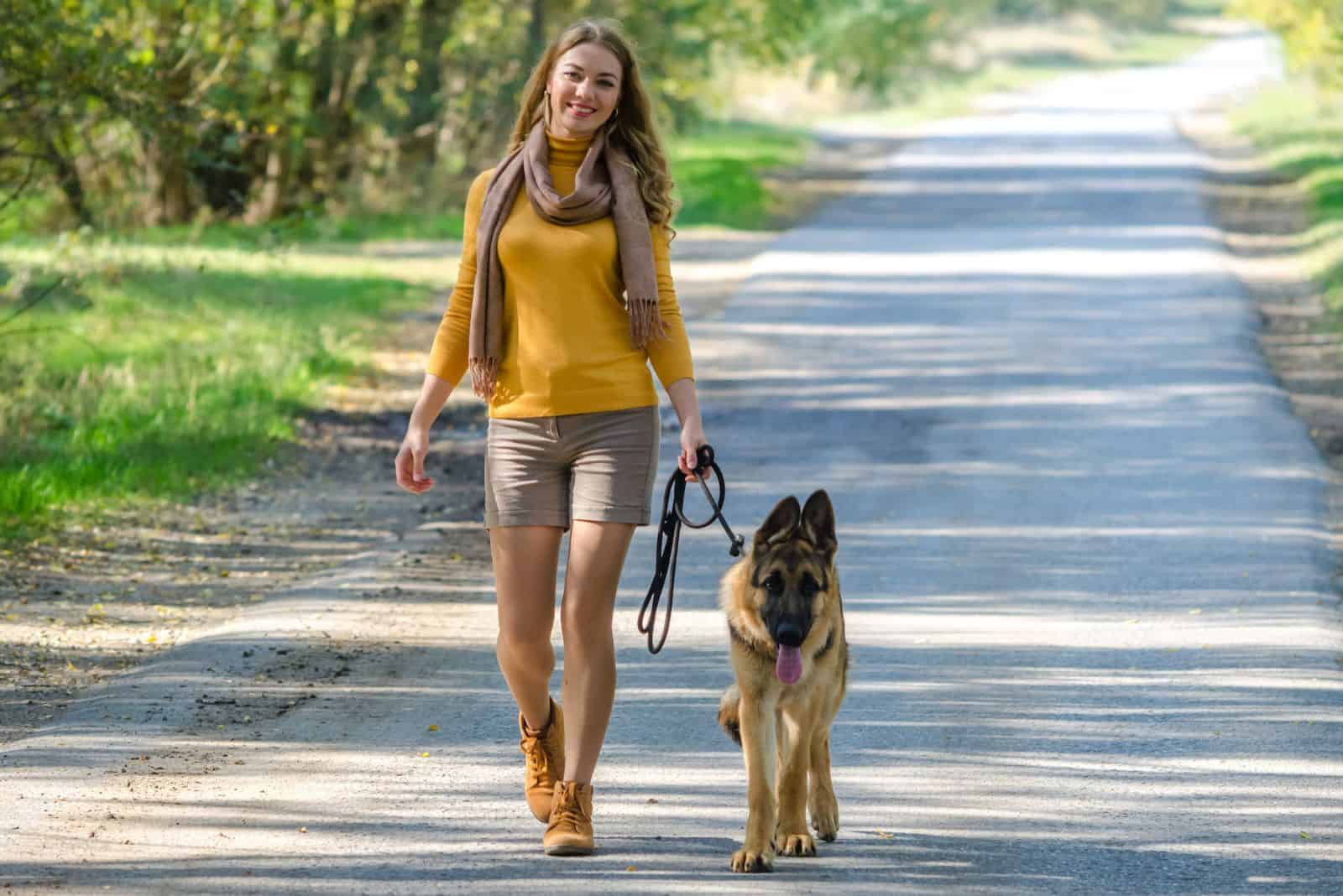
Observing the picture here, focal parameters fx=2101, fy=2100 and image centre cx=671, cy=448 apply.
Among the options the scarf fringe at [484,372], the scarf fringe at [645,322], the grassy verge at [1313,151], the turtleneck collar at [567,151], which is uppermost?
the turtleneck collar at [567,151]

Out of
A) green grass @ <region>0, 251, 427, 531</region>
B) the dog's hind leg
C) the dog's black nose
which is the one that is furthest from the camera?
green grass @ <region>0, 251, 427, 531</region>

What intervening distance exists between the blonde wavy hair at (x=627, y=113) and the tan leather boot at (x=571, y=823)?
1.57 m

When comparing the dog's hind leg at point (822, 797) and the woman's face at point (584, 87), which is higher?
the woman's face at point (584, 87)

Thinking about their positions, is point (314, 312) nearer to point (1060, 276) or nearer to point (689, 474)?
point (1060, 276)

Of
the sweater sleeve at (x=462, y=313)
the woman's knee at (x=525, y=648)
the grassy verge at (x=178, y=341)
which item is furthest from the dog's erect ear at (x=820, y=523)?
the grassy verge at (x=178, y=341)

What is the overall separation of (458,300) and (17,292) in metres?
11.6

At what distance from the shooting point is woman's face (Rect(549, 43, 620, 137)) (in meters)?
5.57

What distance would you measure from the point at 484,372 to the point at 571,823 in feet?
4.11

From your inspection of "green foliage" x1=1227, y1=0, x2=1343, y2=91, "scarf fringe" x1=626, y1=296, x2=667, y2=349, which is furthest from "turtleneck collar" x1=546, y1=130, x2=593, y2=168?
"green foliage" x1=1227, y1=0, x2=1343, y2=91

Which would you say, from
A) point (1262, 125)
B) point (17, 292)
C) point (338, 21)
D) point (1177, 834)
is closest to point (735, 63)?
point (1262, 125)

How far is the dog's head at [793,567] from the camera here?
18.1 ft

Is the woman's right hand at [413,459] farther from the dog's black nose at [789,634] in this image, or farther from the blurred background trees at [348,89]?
the blurred background trees at [348,89]

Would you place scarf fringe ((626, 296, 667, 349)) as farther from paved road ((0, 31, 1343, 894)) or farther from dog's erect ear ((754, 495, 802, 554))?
paved road ((0, 31, 1343, 894))

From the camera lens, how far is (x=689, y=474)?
5.61m
